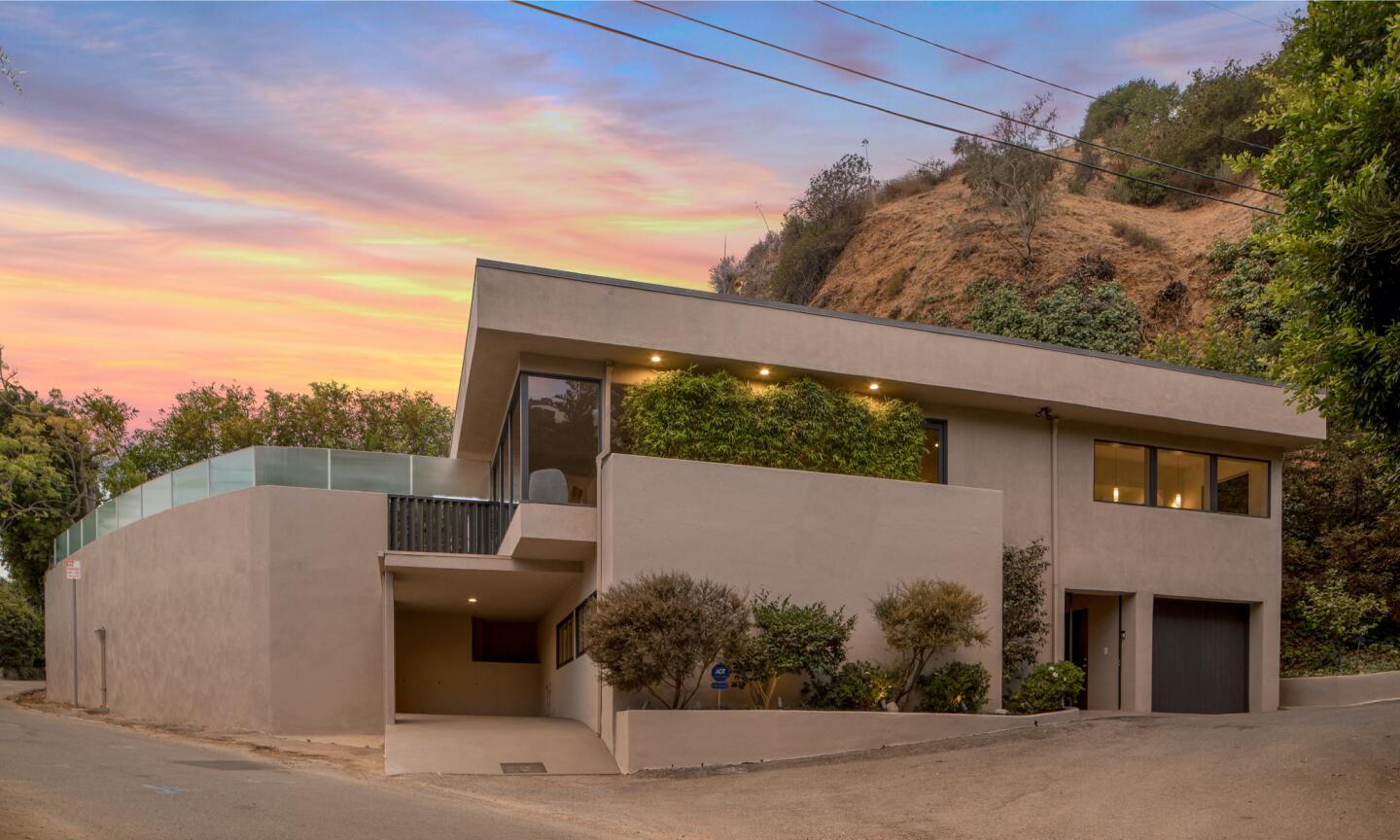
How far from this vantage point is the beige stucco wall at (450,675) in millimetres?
26172

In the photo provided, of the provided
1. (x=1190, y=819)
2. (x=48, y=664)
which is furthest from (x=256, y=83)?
(x=48, y=664)

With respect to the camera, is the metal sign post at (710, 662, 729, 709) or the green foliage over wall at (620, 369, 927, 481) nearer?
the metal sign post at (710, 662, 729, 709)

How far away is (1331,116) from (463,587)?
15.9 meters

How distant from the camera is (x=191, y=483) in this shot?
77.4ft

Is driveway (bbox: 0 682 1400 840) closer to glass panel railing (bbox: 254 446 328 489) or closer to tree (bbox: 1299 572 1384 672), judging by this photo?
glass panel railing (bbox: 254 446 328 489)

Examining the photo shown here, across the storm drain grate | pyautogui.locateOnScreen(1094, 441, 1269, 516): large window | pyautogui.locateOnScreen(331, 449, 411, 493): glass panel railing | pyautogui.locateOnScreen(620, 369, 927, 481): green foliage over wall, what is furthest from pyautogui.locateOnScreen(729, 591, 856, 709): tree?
pyautogui.locateOnScreen(331, 449, 411, 493): glass panel railing

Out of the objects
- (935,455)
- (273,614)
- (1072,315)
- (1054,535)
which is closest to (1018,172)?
(1072,315)

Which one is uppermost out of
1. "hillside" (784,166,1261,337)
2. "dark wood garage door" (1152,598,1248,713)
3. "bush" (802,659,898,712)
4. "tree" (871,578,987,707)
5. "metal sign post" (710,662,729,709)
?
"hillside" (784,166,1261,337)

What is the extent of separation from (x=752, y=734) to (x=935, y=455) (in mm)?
6923

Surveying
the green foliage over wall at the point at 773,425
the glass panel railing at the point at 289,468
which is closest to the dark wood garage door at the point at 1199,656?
the green foliage over wall at the point at 773,425

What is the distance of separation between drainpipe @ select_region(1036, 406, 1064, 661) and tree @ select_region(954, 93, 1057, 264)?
29.0 m

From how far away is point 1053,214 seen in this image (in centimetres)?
5106

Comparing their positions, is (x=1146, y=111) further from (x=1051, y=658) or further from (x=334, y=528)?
(x=334, y=528)

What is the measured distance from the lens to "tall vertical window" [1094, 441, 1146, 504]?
21625mm
